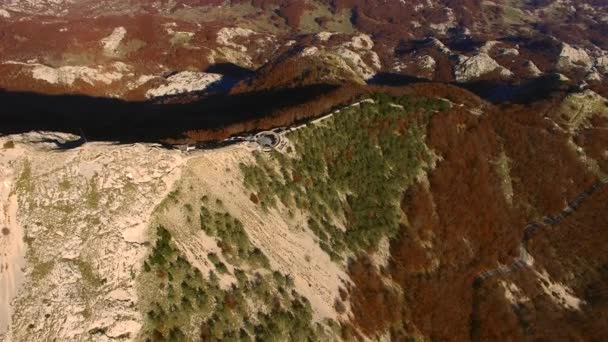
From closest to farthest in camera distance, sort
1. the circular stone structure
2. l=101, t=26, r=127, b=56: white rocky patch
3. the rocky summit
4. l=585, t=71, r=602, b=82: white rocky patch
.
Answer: the rocky summit → the circular stone structure → l=101, t=26, r=127, b=56: white rocky patch → l=585, t=71, r=602, b=82: white rocky patch

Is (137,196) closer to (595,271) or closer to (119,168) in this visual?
(119,168)

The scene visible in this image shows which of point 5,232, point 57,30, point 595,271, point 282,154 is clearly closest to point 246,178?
point 282,154

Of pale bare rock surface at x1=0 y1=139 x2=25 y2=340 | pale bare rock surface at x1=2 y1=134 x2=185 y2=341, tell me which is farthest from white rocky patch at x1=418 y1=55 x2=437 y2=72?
pale bare rock surface at x1=0 y1=139 x2=25 y2=340

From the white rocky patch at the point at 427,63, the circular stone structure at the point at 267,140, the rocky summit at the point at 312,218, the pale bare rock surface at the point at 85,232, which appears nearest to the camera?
the pale bare rock surface at the point at 85,232

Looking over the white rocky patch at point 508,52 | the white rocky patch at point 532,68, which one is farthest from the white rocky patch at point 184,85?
the white rocky patch at point 508,52

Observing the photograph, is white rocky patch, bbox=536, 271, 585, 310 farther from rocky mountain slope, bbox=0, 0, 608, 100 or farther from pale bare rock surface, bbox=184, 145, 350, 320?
rocky mountain slope, bbox=0, 0, 608, 100

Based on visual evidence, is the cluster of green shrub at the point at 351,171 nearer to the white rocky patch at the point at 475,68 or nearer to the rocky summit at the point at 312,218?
the rocky summit at the point at 312,218
